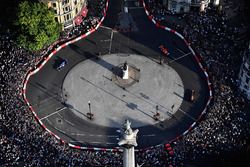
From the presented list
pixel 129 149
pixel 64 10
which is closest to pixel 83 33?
pixel 64 10

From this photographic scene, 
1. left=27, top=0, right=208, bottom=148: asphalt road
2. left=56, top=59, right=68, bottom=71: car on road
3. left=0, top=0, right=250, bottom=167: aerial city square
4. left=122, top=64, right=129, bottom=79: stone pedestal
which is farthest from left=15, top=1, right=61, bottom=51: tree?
left=122, top=64, right=129, bottom=79: stone pedestal

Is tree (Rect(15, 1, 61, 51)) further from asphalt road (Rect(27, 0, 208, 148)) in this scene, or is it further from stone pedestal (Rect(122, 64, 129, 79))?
stone pedestal (Rect(122, 64, 129, 79))

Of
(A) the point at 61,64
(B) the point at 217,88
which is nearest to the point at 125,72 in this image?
(A) the point at 61,64

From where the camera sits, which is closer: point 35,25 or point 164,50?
point 35,25

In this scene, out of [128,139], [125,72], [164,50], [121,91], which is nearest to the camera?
[128,139]

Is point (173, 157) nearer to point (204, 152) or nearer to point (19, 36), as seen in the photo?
point (204, 152)

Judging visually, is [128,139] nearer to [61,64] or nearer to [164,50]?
[61,64]
